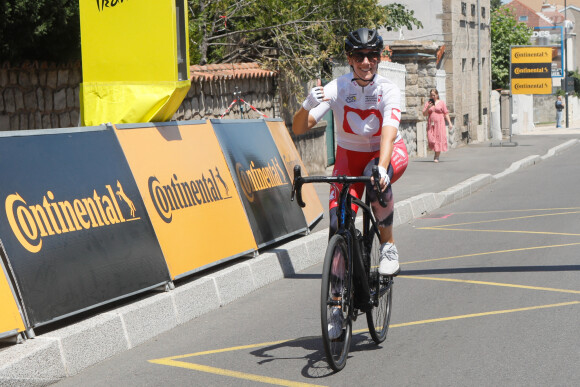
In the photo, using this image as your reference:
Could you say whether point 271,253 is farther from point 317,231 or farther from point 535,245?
point 535,245

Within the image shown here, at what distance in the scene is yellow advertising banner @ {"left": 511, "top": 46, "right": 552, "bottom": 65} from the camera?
32969mm

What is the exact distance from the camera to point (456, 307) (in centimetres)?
687

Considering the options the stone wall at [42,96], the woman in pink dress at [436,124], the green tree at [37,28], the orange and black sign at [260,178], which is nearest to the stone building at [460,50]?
the woman in pink dress at [436,124]

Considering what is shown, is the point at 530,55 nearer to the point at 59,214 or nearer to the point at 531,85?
the point at 531,85

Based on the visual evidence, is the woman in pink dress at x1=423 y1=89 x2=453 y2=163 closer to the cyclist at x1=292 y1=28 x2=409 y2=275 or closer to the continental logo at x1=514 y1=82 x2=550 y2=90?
the continental logo at x1=514 y1=82 x2=550 y2=90

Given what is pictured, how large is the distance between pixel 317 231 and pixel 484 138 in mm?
28741

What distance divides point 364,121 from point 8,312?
8.22 ft

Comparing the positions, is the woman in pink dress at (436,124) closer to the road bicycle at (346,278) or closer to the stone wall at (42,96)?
the stone wall at (42,96)

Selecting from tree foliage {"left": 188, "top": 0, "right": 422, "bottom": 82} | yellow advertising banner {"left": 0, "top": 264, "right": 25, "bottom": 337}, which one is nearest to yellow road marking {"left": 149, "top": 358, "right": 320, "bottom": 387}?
yellow advertising banner {"left": 0, "top": 264, "right": 25, "bottom": 337}

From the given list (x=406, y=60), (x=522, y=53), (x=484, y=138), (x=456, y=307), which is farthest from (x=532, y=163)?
(x=456, y=307)

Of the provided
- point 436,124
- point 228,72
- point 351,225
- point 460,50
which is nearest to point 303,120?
point 351,225

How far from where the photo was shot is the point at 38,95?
36.8ft

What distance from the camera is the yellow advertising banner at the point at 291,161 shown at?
10.2 meters

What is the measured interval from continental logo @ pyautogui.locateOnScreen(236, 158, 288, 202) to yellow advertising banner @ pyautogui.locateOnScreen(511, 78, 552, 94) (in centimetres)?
2498
